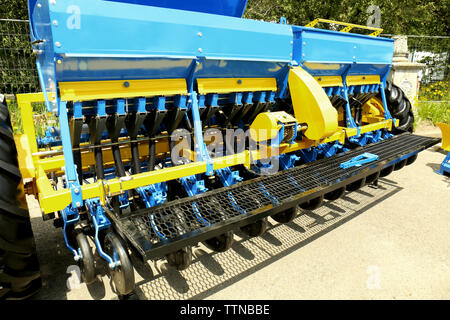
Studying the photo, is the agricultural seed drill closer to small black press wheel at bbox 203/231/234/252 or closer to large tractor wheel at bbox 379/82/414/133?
small black press wheel at bbox 203/231/234/252

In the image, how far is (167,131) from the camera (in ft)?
8.87

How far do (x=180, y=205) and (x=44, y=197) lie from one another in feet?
2.69

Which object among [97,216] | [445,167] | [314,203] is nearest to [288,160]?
[314,203]

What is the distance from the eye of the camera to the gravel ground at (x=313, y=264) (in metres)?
2.36

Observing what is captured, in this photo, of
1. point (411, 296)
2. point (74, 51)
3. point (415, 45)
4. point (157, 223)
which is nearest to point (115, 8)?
point (74, 51)

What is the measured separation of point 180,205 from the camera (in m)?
2.18

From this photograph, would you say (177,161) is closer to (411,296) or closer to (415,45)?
(411,296)

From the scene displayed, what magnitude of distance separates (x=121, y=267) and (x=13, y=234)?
25.3 inches

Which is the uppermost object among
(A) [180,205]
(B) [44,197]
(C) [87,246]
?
(B) [44,197]

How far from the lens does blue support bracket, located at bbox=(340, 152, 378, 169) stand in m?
3.01

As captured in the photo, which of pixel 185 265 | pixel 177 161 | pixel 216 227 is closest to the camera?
pixel 216 227

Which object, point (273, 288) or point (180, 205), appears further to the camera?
point (273, 288)

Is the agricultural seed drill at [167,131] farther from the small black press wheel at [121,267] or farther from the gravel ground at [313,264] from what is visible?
the gravel ground at [313,264]

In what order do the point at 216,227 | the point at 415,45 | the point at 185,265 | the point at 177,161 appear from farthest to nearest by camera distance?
the point at 415,45 < the point at 177,161 < the point at 185,265 < the point at 216,227
